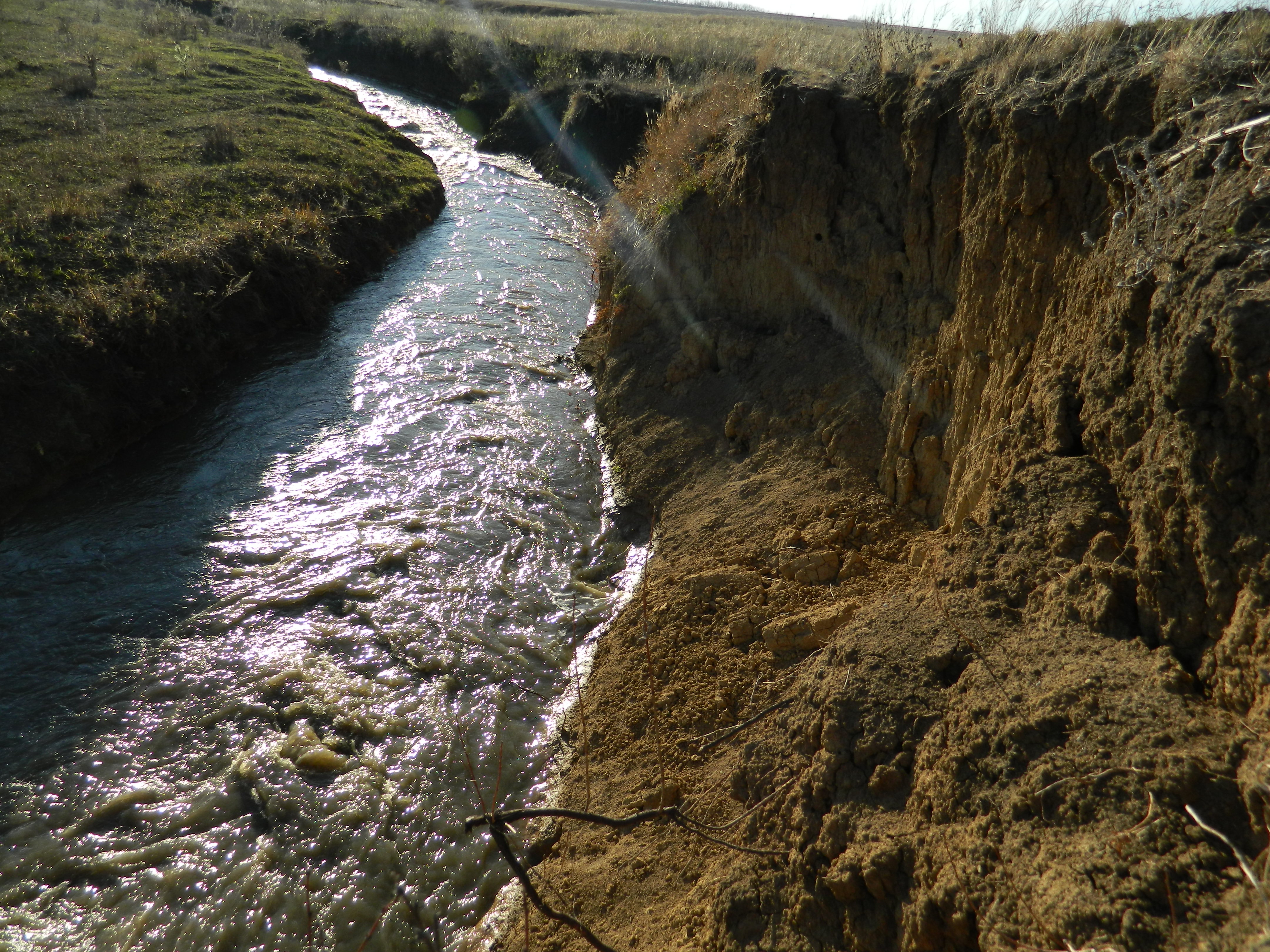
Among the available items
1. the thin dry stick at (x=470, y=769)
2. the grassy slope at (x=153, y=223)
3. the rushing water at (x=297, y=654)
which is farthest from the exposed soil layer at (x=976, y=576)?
the grassy slope at (x=153, y=223)

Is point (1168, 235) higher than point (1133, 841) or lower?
higher

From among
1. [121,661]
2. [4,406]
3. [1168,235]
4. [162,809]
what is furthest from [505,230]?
[1168,235]

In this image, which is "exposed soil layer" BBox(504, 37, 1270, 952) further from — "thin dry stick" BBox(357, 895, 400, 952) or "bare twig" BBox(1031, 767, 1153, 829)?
"thin dry stick" BBox(357, 895, 400, 952)

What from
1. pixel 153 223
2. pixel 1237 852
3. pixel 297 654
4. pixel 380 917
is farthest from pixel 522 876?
pixel 153 223

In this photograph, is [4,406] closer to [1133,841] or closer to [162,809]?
[162,809]

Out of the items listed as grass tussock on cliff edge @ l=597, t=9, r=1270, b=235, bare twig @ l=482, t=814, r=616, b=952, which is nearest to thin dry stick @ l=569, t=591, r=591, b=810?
bare twig @ l=482, t=814, r=616, b=952
